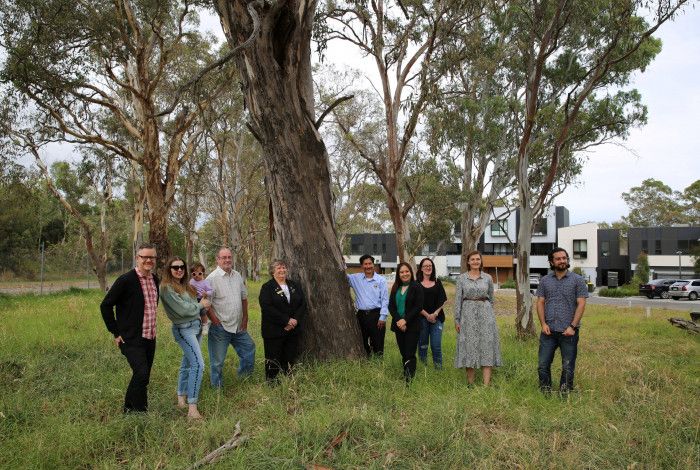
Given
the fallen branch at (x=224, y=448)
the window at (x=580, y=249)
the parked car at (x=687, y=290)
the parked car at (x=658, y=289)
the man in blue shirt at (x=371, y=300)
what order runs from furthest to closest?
the window at (x=580, y=249)
the parked car at (x=658, y=289)
the parked car at (x=687, y=290)
the man in blue shirt at (x=371, y=300)
the fallen branch at (x=224, y=448)

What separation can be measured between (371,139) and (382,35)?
1016 cm

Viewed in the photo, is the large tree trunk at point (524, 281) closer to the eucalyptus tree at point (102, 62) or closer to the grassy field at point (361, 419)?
the grassy field at point (361, 419)

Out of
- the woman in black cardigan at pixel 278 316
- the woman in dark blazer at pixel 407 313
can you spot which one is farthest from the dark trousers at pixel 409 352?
the woman in black cardigan at pixel 278 316

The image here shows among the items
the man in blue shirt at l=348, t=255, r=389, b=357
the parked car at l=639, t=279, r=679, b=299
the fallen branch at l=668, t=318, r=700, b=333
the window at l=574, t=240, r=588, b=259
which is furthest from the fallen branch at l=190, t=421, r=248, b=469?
the window at l=574, t=240, r=588, b=259

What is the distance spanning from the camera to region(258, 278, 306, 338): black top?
575 cm

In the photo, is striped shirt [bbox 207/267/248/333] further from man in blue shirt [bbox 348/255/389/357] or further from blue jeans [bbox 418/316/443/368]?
blue jeans [bbox 418/316/443/368]

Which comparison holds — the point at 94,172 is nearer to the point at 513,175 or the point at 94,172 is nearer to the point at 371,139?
the point at 371,139

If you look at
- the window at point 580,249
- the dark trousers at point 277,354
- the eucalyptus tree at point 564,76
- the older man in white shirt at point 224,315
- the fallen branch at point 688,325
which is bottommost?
the fallen branch at point 688,325

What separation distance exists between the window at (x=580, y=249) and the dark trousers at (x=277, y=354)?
4658 centimetres

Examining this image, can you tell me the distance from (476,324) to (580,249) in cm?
4621

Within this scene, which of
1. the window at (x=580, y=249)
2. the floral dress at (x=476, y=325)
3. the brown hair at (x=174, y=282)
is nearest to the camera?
the brown hair at (x=174, y=282)

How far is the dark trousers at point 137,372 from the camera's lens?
473 cm

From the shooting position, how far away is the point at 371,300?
661 centimetres

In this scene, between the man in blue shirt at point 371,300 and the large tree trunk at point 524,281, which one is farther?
the large tree trunk at point 524,281
